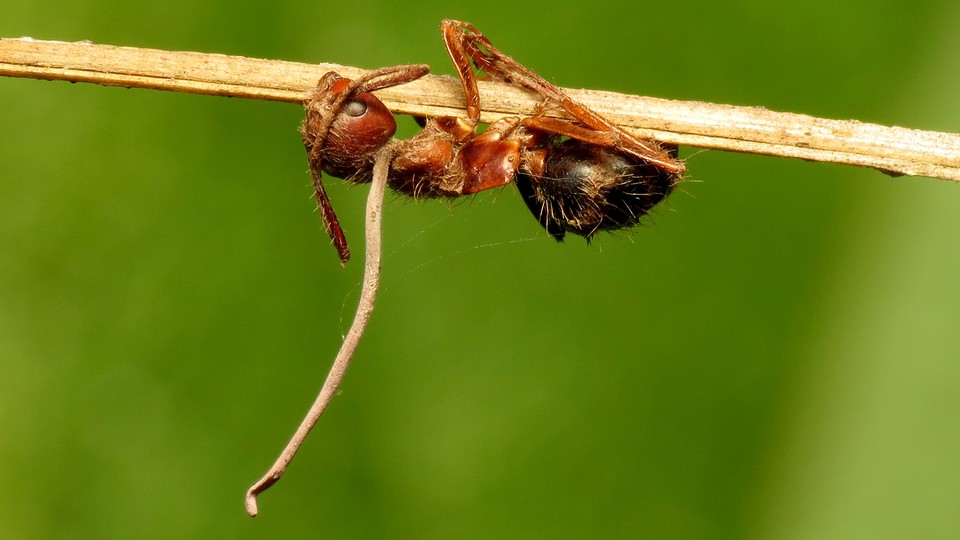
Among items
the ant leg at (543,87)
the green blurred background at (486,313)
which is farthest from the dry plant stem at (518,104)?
the green blurred background at (486,313)

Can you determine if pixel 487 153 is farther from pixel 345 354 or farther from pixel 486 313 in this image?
pixel 345 354

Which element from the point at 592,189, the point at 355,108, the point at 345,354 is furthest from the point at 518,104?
the point at 345,354

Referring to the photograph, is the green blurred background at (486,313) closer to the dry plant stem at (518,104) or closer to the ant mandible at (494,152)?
the ant mandible at (494,152)

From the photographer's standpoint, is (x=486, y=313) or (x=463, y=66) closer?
(x=463, y=66)

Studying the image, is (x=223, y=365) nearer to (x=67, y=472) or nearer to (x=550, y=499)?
(x=67, y=472)

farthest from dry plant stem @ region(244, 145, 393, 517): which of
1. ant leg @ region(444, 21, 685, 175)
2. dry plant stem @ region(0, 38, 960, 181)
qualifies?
ant leg @ region(444, 21, 685, 175)
